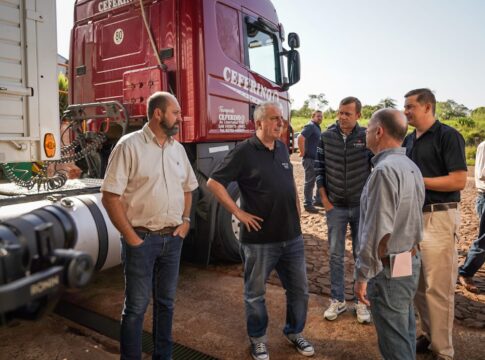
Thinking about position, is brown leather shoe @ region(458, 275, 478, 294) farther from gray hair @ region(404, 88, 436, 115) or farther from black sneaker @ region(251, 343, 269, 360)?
black sneaker @ region(251, 343, 269, 360)

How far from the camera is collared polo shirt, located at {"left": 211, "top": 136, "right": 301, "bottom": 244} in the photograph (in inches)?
108

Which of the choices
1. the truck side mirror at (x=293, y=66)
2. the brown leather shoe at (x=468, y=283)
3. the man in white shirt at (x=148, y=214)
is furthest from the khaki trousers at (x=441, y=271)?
the truck side mirror at (x=293, y=66)

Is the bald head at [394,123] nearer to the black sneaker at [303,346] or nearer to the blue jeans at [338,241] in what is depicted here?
the blue jeans at [338,241]

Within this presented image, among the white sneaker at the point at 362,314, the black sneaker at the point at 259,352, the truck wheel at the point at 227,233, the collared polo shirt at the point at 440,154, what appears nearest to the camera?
the collared polo shirt at the point at 440,154

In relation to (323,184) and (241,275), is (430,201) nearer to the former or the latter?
(323,184)

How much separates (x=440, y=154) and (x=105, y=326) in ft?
9.09

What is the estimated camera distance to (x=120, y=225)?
7.53 feet

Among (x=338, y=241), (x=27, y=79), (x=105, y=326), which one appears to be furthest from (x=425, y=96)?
(x=105, y=326)

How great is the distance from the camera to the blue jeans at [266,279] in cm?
276

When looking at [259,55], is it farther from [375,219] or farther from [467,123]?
[467,123]

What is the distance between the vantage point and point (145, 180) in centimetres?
239

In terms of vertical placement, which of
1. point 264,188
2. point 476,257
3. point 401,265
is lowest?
point 476,257

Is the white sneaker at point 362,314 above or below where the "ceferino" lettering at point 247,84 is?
below

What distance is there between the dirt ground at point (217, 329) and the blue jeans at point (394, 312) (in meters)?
0.83
